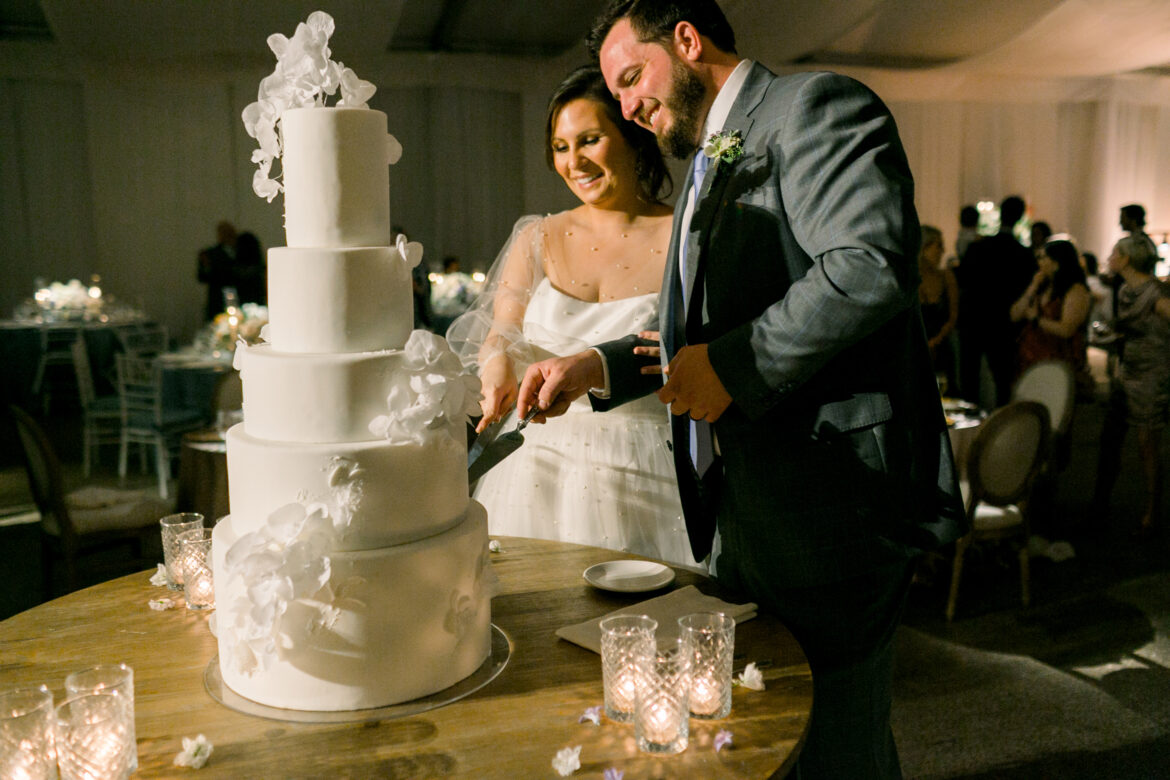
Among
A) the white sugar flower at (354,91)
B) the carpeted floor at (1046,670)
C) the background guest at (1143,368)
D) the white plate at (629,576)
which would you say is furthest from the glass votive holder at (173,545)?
the background guest at (1143,368)

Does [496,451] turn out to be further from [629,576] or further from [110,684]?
[110,684]

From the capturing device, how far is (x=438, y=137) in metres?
12.6

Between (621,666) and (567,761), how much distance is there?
0.54 feet

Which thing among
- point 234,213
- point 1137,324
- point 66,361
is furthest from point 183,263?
point 1137,324

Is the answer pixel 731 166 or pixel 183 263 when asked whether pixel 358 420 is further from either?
pixel 183 263

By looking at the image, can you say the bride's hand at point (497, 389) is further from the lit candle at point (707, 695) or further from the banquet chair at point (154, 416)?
the banquet chair at point (154, 416)

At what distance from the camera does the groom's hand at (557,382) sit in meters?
1.84

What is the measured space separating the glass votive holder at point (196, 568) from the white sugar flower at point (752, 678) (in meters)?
0.98

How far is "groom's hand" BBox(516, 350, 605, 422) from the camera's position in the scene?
6.04 ft

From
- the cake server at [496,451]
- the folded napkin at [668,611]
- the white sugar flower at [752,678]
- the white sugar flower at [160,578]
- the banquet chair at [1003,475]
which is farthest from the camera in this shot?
the banquet chair at [1003,475]

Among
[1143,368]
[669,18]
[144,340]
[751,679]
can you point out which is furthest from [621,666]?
[144,340]

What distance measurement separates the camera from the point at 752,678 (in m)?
1.36

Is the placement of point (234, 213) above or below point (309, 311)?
above

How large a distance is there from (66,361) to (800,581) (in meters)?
9.10
